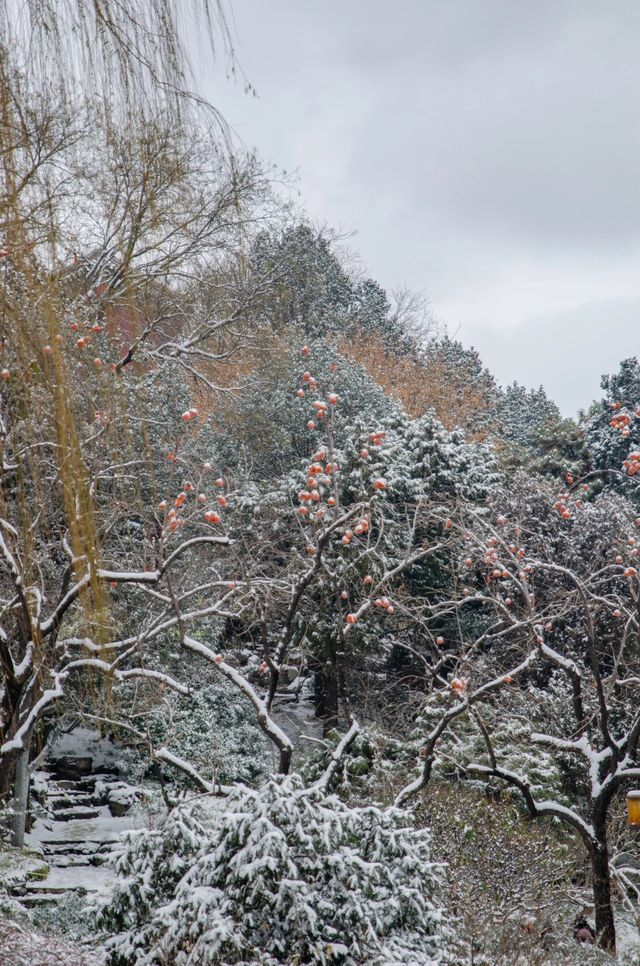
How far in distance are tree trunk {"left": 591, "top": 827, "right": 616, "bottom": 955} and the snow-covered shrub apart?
3.62m

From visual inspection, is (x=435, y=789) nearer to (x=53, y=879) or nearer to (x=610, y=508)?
(x=53, y=879)

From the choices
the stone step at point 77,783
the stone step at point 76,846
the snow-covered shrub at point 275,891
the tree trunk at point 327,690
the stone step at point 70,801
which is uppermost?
the tree trunk at point 327,690

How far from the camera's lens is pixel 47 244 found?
6.00ft

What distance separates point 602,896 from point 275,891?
488 centimetres

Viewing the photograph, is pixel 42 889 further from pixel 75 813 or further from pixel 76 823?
→ pixel 75 813

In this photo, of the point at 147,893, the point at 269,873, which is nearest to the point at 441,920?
the point at 269,873

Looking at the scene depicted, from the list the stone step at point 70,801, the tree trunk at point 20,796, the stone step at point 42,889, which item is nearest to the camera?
the stone step at point 42,889

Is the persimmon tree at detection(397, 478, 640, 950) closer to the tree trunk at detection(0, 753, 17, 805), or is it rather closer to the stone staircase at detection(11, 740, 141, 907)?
the tree trunk at detection(0, 753, 17, 805)

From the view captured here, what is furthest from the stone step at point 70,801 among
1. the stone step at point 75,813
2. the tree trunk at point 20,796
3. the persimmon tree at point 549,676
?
the persimmon tree at point 549,676

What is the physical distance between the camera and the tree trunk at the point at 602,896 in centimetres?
747

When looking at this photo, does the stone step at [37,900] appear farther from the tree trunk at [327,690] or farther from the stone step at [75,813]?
the tree trunk at [327,690]

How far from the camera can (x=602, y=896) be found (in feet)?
24.9

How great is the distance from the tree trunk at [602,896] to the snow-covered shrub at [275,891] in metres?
3.62

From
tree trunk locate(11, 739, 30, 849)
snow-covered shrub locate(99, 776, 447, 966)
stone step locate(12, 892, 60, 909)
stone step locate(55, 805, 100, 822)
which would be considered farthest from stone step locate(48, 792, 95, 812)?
snow-covered shrub locate(99, 776, 447, 966)
